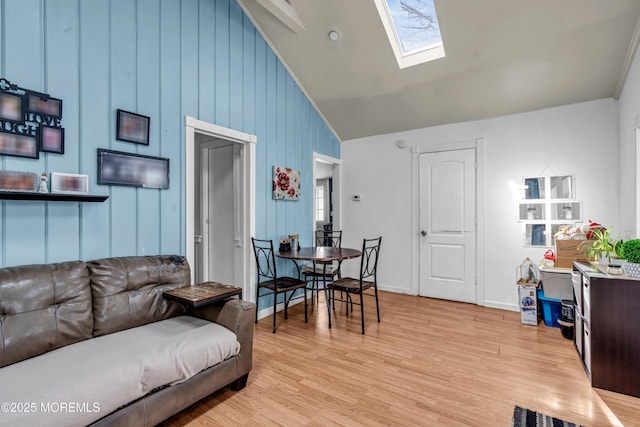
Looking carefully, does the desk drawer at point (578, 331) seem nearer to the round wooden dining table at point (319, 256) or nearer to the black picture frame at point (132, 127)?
the round wooden dining table at point (319, 256)

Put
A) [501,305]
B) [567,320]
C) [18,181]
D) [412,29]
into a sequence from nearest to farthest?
[18,181], [567,320], [412,29], [501,305]

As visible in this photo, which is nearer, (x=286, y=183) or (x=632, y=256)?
(x=632, y=256)

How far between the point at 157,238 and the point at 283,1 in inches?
108

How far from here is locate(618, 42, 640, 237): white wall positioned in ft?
8.58

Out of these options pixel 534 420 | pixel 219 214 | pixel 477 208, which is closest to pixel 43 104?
pixel 219 214

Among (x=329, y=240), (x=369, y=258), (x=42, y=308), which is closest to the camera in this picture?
(x=42, y=308)

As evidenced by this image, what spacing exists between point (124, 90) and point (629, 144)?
4.45m

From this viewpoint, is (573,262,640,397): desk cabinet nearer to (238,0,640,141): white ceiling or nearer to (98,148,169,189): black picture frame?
(238,0,640,141): white ceiling

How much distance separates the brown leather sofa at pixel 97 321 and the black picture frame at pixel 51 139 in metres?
0.76

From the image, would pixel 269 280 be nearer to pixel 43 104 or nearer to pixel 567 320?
pixel 43 104

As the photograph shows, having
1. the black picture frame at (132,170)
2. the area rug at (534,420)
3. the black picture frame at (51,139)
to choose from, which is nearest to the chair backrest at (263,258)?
the black picture frame at (132,170)

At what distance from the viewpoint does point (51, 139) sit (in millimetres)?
2027

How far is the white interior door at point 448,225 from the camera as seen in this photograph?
13.8 ft

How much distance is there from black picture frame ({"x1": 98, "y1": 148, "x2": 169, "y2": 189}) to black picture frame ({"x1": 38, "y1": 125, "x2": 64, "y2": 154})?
233 mm
